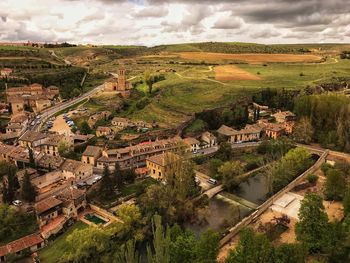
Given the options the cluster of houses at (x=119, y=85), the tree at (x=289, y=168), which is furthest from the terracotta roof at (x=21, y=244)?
the cluster of houses at (x=119, y=85)

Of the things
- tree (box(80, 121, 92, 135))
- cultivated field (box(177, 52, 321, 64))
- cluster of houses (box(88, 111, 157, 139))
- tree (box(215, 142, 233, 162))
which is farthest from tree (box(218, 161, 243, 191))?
cultivated field (box(177, 52, 321, 64))

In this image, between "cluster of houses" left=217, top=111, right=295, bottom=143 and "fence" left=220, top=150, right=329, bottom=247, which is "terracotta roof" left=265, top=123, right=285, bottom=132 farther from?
"fence" left=220, top=150, right=329, bottom=247

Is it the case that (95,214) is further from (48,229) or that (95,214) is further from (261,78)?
(261,78)

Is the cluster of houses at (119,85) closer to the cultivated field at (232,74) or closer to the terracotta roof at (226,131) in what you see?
the cultivated field at (232,74)

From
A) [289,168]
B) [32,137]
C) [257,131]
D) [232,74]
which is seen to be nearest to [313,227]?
[289,168]

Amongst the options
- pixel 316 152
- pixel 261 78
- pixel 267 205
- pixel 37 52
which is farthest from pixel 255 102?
pixel 37 52

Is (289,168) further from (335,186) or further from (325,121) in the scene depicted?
(325,121)
